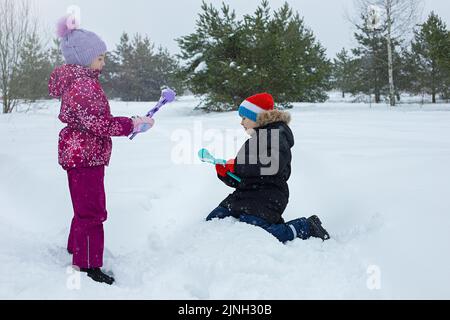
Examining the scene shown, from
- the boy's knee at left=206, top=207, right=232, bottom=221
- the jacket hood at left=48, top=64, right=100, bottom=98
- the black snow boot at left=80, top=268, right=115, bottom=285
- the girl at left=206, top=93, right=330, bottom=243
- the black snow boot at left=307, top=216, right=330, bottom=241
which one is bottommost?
the black snow boot at left=80, top=268, right=115, bottom=285

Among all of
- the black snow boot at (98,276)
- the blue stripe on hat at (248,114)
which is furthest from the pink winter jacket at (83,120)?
the blue stripe on hat at (248,114)

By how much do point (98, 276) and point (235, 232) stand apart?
2.99ft

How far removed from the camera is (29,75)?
45.7 ft

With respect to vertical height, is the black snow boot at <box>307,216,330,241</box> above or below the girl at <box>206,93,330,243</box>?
below

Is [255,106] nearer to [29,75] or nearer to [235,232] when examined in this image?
[235,232]

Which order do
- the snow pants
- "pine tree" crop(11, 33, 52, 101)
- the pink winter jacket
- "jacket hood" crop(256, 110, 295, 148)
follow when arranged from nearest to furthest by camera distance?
the pink winter jacket
the snow pants
"jacket hood" crop(256, 110, 295, 148)
"pine tree" crop(11, 33, 52, 101)

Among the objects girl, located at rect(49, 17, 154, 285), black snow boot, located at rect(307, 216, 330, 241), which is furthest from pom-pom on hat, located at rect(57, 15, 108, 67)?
black snow boot, located at rect(307, 216, 330, 241)

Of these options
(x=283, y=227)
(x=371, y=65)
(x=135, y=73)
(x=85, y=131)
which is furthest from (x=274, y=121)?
(x=135, y=73)

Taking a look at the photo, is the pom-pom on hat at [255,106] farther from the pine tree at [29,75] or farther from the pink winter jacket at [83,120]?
the pine tree at [29,75]

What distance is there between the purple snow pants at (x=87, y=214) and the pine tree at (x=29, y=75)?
474 inches

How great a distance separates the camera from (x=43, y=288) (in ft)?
6.25

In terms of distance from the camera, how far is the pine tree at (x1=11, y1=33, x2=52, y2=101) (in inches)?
507

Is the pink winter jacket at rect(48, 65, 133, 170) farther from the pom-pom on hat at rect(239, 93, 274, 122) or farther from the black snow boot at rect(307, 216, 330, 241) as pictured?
the black snow boot at rect(307, 216, 330, 241)

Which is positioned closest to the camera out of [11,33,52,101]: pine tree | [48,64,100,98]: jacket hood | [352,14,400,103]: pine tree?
[48,64,100,98]: jacket hood
